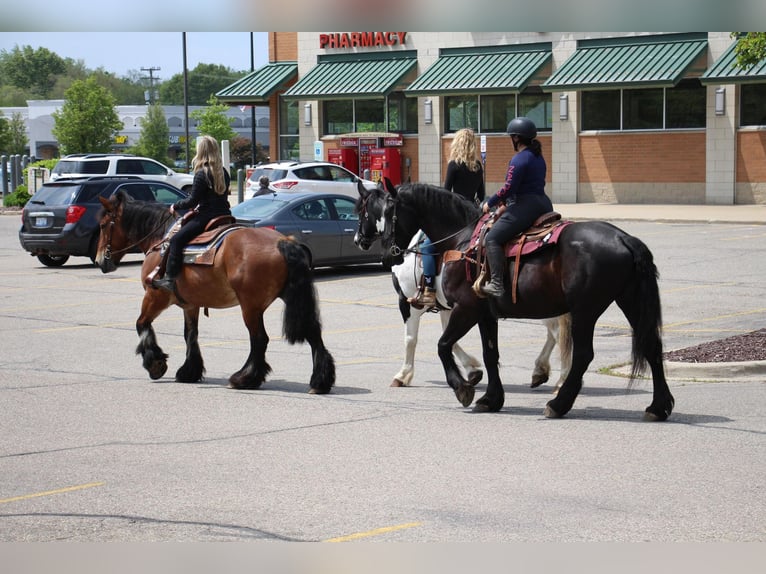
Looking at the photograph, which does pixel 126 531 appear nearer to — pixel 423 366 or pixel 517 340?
pixel 423 366

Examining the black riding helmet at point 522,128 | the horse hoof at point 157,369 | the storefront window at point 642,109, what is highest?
the storefront window at point 642,109

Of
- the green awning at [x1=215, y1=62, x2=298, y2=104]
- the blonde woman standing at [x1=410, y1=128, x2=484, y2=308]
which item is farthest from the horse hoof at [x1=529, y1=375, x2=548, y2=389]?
the green awning at [x1=215, y1=62, x2=298, y2=104]

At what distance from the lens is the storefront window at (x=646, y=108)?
37406 mm

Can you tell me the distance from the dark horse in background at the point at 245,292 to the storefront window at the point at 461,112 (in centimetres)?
3219

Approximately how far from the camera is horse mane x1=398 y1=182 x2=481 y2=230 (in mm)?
9883

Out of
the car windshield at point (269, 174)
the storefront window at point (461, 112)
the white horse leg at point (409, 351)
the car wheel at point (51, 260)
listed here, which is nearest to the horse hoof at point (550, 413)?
the white horse leg at point (409, 351)

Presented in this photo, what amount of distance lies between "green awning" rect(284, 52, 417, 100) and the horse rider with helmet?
112ft

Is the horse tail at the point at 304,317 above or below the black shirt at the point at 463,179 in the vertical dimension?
below

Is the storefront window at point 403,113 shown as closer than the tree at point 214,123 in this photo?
Answer: Yes

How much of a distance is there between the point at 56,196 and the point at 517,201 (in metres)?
16.1

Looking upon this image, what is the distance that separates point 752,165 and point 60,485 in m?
32.8

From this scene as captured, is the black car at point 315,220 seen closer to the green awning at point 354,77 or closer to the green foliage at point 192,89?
the green awning at point 354,77

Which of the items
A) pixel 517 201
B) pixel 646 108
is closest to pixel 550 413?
pixel 517 201

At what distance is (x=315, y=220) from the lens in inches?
791
